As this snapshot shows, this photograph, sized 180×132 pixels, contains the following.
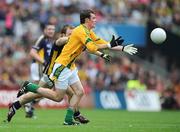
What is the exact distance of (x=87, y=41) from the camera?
14.9 meters

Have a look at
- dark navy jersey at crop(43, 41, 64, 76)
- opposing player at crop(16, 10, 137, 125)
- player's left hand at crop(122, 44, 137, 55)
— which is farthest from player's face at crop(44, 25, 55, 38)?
player's left hand at crop(122, 44, 137, 55)

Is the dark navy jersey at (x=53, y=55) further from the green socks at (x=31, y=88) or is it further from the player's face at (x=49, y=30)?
the player's face at (x=49, y=30)

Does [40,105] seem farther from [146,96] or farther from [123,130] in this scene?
[123,130]

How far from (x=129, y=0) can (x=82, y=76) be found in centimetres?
619

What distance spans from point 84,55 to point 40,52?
37.4ft

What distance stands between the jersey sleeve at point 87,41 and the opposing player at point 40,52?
4.71m

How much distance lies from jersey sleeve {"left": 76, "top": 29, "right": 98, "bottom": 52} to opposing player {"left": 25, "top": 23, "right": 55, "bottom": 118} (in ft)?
15.5

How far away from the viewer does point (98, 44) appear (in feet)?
51.8

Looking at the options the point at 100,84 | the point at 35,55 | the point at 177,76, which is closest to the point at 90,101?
the point at 100,84

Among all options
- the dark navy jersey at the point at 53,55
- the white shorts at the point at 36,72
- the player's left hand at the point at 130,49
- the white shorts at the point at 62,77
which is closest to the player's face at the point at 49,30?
the white shorts at the point at 36,72

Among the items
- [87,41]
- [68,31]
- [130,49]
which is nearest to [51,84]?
[68,31]

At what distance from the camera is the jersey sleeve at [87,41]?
14884 millimetres

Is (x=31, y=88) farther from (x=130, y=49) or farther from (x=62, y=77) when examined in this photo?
(x=130, y=49)

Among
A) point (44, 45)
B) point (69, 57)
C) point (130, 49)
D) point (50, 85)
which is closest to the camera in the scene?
point (130, 49)
